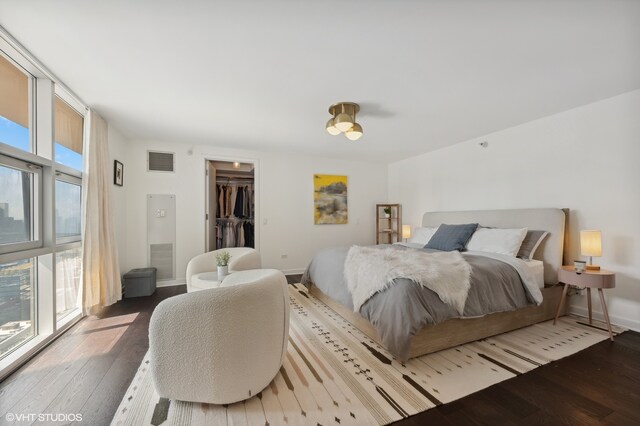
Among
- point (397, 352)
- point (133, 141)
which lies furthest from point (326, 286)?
point (133, 141)

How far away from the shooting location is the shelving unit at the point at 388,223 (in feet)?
18.5

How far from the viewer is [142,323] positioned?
267 cm

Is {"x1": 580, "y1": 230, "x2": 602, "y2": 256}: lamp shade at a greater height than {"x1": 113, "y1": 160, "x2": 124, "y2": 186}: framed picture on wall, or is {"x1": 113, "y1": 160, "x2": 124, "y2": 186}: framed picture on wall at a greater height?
{"x1": 113, "y1": 160, "x2": 124, "y2": 186}: framed picture on wall

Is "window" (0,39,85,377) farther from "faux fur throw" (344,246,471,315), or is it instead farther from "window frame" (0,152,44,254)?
"faux fur throw" (344,246,471,315)

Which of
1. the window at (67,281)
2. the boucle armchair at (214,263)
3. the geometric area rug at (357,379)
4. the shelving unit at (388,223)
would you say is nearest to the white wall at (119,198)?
the window at (67,281)

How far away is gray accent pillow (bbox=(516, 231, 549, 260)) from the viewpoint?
2.94m

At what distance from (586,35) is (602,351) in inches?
96.7

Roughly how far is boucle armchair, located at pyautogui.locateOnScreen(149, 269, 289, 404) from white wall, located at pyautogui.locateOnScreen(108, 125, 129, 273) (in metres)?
2.75

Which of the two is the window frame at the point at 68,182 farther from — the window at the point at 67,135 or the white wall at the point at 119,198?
the white wall at the point at 119,198

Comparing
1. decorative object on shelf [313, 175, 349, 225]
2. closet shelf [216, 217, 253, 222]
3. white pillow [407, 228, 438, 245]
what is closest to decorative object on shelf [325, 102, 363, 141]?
white pillow [407, 228, 438, 245]

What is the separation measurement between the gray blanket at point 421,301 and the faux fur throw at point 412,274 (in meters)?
0.05

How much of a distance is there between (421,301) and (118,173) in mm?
4192

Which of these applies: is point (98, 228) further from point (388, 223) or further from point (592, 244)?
point (592, 244)

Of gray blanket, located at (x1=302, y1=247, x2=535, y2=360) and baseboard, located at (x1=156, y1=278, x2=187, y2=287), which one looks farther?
baseboard, located at (x1=156, y1=278, x2=187, y2=287)
